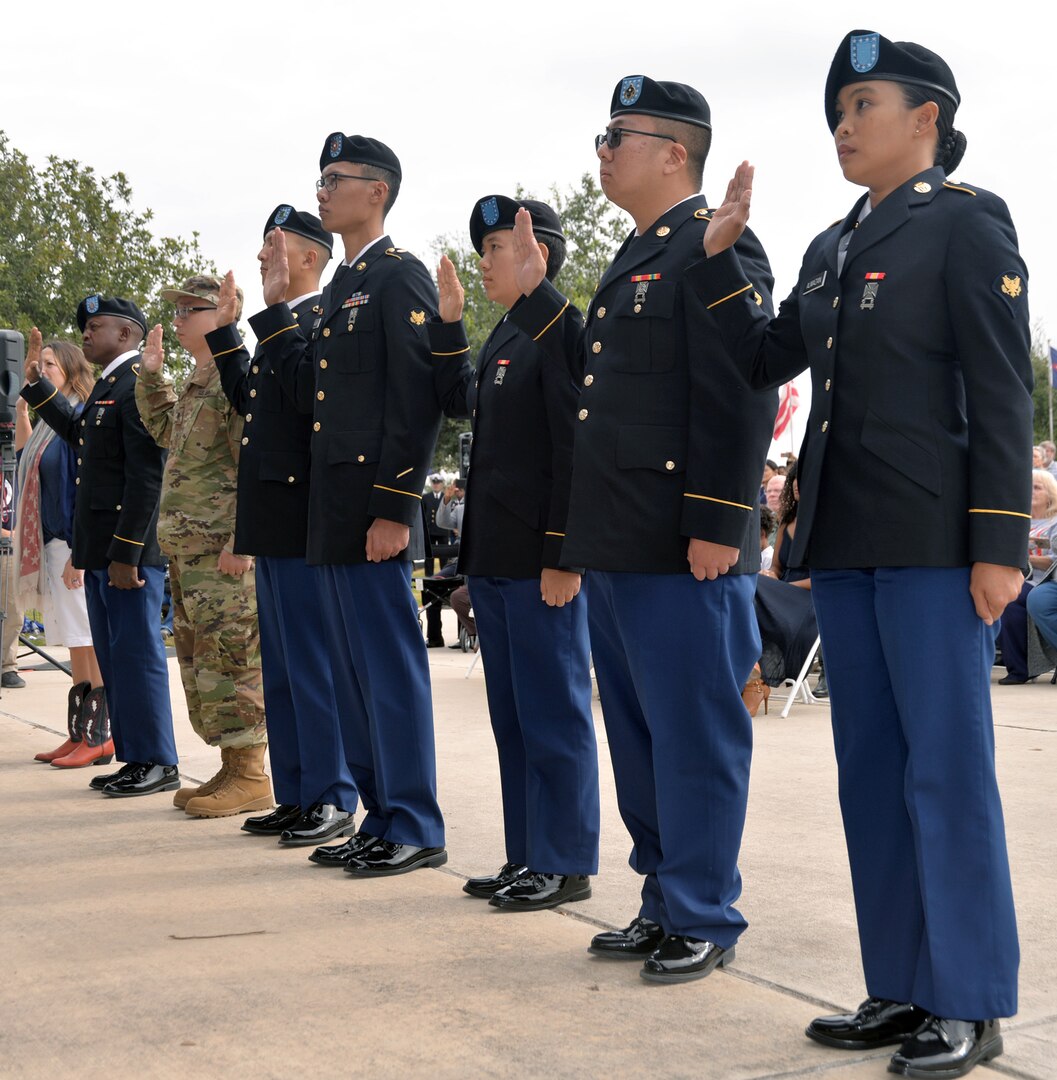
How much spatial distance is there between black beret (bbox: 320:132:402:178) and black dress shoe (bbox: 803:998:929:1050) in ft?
10.9

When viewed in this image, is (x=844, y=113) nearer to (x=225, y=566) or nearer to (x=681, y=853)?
(x=681, y=853)

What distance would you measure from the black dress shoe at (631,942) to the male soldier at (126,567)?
327cm

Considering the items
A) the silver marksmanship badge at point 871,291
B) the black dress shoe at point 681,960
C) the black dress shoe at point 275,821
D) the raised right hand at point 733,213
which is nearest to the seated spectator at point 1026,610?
the black dress shoe at point 275,821

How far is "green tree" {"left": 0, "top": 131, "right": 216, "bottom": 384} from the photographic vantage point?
32.9 m

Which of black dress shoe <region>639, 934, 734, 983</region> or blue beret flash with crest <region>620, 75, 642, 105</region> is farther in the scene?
blue beret flash with crest <region>620, 75, 642, 105</region>

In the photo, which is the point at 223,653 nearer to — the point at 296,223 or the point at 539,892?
the point at 296,223

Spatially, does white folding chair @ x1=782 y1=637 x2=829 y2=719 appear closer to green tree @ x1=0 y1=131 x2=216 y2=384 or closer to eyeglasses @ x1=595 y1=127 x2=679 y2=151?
eyeglasses @ x1=595 y1=127 x2=679 y2=151

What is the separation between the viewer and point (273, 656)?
222 inches

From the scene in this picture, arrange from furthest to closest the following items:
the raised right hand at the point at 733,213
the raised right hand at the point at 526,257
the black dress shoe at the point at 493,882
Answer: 1. the black dress shoe at the point at 493,882
2. the raised right hand at the point at 526,257
3. the raised right hand at the point at 733,213

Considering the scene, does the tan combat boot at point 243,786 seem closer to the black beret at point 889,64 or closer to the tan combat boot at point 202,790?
the tan combat boot at point 202,790

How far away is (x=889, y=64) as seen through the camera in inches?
121

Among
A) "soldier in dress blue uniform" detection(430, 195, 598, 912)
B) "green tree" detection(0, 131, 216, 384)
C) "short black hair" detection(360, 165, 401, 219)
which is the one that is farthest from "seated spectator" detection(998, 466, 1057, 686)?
"green tree" detection(0, 131, 216, 384)

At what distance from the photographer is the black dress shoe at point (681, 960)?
3.50 meters

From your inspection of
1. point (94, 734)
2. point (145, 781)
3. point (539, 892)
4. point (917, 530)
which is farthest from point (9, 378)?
point (917, 530)
